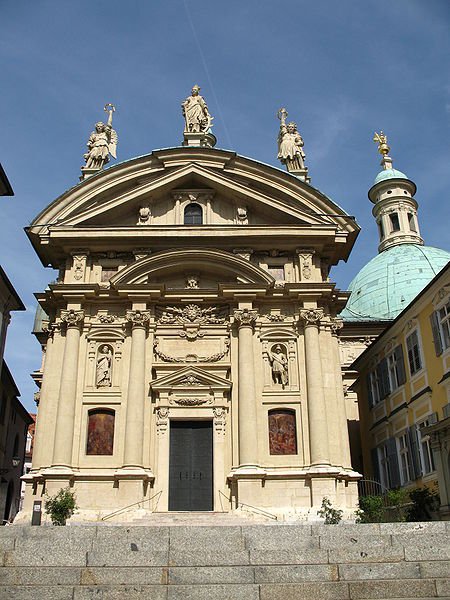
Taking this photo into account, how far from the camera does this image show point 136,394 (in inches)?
1030

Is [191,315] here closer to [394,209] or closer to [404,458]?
[404,458]

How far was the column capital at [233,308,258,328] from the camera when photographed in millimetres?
27703

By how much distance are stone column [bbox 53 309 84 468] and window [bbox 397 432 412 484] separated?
1428cm

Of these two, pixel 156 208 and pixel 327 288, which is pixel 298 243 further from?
pixel 156 208

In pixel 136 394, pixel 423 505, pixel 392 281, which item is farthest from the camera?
pixel 392 281

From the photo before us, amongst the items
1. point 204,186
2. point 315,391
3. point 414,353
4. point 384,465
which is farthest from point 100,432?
point 384,465

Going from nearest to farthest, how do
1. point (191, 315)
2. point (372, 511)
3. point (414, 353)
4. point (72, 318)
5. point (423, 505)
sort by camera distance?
point (372, 511)
point (423, 505)
point (72, 318)
point (191, 315)
point (414, 353)

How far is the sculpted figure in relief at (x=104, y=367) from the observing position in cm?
2719

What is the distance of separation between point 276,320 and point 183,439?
6363 millimetres

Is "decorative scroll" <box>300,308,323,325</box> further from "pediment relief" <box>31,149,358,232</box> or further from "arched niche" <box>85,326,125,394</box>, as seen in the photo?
"arched niche" <box>85,326,125,394</box>

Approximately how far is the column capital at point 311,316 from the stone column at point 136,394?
656cm

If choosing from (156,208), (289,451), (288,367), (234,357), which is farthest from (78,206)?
(289,451)

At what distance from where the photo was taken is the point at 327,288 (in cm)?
2839

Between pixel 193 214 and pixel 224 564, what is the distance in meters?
20.8
